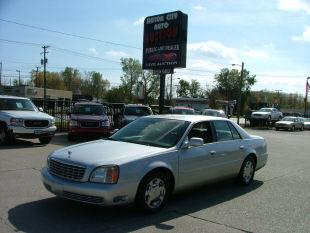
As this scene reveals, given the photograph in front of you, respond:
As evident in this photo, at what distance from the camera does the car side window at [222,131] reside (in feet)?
26.2

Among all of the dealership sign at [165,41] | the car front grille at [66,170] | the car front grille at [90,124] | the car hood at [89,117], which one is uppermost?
the dealership sign at [165,41]

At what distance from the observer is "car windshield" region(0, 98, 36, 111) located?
15.2m

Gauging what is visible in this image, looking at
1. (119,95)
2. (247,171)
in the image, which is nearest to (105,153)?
(247,171)

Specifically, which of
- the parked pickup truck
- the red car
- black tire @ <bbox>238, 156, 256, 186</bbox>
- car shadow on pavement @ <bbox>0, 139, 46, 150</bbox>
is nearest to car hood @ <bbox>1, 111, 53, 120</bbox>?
the parked pickup truck

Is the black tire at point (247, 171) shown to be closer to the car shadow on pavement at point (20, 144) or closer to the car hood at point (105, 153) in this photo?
the car hood at point (105, 153)

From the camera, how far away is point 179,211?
656cm

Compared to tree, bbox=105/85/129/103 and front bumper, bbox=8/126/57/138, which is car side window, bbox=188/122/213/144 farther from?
tree, bbox=105/85/129/103

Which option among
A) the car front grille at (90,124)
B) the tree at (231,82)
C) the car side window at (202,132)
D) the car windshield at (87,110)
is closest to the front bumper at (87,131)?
the car front grille at (90,124)

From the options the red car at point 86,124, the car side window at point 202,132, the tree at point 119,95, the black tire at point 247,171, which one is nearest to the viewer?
the car side window at point 202,132

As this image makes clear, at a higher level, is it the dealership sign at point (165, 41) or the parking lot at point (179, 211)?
the dealership sign at point (165, 41)

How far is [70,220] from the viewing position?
19.0 ft

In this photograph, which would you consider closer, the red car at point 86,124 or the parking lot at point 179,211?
the parking lot at point 179,211

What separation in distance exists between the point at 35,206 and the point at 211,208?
9.08 feet

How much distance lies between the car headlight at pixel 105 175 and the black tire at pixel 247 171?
12.0 ft
